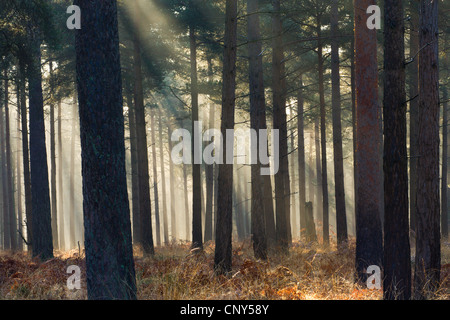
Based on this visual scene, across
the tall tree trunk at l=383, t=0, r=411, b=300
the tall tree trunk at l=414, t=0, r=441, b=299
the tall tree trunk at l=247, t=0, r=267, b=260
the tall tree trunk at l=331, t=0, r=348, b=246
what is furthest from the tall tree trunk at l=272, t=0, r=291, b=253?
the tall tree trunk at l=383, t=0, r=411, b=300

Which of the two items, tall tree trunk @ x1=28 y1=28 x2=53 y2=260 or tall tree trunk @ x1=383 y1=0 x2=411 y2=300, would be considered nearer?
tall tree trunk @ x1=383 y1=0 x2=411 y2=300

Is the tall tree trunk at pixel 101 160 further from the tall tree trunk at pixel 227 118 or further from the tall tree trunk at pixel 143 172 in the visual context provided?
the tall tree trunk at pixel 143 172

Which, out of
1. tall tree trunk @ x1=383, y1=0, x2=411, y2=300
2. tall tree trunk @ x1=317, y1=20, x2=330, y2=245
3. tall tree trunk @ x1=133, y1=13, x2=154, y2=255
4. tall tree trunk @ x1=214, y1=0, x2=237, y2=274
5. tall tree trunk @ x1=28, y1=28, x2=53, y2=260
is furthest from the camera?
tall tree trunk @ x1=317, y1=20, x2=330, y2=245

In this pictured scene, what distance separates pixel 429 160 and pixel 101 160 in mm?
5454

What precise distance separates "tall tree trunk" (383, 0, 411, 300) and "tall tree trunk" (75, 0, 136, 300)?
4.05m

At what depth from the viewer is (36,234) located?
42.8 ft

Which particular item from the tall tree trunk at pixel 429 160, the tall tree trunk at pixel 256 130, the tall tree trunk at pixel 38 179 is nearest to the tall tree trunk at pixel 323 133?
the tall tree trunk at pixel 256 130

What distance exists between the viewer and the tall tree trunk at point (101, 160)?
6.24 metres

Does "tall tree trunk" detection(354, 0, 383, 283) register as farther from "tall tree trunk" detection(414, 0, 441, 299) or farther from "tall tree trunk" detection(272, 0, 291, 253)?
"tall tree trunk" detection(272, 0, 291, 253)

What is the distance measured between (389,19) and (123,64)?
16.8m

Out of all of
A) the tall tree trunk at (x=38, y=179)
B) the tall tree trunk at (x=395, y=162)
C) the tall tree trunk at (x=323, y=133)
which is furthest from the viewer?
the tall tree trunk at (x=323, y=133)

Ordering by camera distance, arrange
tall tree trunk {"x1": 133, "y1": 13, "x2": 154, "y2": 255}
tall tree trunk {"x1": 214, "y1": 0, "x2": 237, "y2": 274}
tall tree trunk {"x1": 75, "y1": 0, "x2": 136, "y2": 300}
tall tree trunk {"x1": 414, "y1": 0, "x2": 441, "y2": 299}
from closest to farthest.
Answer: tall tree trunk {"x1": 75, "y1": 0, "x2": 136, "y2": 300} → tall tree trunk {"x1": 414, "y1": 0, "x2": 441, "y2": 299} → tall tree trunk {"x1": 214, "y1": 0, "x2": 237, "y2": 274} → tall tree trunk {"x1": 133, "y1": 13, "x2": 154, "y2": 255}

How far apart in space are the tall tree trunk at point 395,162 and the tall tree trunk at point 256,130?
477cm

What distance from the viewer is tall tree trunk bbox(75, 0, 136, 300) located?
6.24 m
